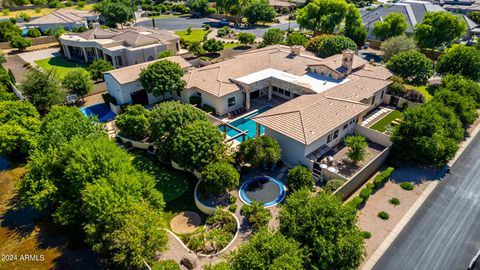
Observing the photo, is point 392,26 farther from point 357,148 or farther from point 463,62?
point 357,148

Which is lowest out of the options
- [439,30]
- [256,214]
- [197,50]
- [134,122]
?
[256,214]

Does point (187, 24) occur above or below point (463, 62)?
below

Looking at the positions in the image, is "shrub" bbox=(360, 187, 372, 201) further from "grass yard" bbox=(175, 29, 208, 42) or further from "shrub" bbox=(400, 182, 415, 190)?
"grass yard" bbox=(175, 29, 208, 42)

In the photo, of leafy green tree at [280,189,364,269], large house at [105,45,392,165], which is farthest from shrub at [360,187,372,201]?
leafy green tree at [280,189,364,269]

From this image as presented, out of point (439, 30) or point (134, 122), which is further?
point (439, 30)

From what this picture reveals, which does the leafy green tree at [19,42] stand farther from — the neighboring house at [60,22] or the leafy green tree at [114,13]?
the leafy green tree at [114,13]

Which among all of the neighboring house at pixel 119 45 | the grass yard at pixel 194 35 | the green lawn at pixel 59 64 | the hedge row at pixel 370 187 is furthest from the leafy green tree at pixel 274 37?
the hedge row at pixel 370 187

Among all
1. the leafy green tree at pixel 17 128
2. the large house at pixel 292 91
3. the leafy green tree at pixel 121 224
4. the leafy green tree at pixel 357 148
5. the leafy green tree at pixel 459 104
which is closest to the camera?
the leafy green tree at pixel 121 224

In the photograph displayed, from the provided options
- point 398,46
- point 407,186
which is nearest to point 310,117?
point 407,186

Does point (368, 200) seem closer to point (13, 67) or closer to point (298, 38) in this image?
point (298, 38)
